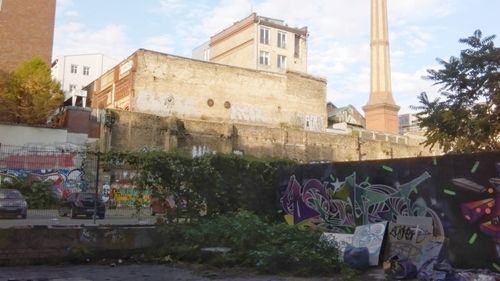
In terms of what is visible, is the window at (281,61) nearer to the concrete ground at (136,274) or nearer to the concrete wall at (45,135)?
the concrete wall at (45,135)

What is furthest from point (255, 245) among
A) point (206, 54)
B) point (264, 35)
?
point (206, 54)

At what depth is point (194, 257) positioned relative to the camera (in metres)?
12.7

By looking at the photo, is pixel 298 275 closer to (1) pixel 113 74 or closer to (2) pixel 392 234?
(2) pixel 392 234

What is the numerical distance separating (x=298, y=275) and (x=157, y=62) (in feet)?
135

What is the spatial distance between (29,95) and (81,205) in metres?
27.8

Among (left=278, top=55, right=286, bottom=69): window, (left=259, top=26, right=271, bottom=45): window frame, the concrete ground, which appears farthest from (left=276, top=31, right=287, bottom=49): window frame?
the concrete ground

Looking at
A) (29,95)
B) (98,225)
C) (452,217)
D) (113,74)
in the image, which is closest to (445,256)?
(452,217)

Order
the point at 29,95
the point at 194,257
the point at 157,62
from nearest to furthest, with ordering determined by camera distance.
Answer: the point at 194,257 < the point at 29,95 < the point at 157,62

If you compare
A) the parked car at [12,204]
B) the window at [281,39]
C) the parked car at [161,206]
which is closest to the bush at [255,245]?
the parked car at [161,206]

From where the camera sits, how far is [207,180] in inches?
604

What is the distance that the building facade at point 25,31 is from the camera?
151 ft

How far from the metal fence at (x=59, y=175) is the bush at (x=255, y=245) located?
4.76 ft

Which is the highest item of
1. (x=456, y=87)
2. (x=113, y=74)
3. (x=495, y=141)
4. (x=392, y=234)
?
(x=113, y=74)

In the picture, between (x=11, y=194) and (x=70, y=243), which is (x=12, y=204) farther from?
(x=70, y=243)
